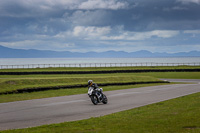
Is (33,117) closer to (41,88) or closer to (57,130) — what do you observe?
(57,130)

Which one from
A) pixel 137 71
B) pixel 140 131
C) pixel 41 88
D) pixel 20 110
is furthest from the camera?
pixel 137 71

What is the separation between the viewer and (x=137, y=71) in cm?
8150

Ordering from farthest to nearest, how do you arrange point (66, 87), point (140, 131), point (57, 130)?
point (66, 87) < point (57, 130) < point (140, 131)

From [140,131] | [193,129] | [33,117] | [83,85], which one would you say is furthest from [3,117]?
[83,85]

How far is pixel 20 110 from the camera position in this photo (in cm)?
1914

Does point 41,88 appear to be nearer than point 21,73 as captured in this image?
Yes

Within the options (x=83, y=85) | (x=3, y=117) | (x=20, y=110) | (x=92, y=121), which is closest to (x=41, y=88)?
(x=83, y=85)

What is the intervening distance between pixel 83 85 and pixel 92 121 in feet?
84.6

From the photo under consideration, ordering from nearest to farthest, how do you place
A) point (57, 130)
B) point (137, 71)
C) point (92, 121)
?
point (57, 130) → point (92, 121) → point (137, 71)

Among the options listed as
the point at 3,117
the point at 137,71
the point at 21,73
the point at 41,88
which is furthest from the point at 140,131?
the point at 137,71

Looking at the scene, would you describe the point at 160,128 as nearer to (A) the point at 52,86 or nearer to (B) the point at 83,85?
(A) the point at 52,86

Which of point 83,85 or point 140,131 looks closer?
point 140,131

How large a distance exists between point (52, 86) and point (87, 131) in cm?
2512

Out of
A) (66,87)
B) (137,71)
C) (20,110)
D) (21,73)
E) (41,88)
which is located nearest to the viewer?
(20,110)
